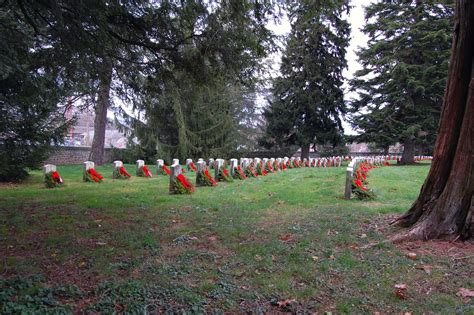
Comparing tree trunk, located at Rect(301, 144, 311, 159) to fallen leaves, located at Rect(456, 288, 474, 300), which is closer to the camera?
fallen leaves, located at Rect(456, 288, 474, 300)

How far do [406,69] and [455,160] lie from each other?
73.4 ft

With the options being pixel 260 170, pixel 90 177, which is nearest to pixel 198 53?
pixel 90 177

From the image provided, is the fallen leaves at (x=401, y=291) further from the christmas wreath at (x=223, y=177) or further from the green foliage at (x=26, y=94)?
the christmas wreath at (x=223, y=177)

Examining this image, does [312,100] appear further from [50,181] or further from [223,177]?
[50,181]

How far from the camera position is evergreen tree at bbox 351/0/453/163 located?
25.1 meters

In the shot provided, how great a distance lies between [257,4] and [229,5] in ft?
1.64

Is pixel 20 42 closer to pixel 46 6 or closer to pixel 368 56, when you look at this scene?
pixel 46 6

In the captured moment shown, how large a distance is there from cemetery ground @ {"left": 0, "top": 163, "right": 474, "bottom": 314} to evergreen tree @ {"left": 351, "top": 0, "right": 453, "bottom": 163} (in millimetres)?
21247

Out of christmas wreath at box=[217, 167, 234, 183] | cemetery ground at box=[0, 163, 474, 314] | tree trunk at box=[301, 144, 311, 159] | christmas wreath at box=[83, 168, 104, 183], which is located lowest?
cemetery ground at box=[0, 163, 474, 314]

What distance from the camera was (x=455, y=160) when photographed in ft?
16.5

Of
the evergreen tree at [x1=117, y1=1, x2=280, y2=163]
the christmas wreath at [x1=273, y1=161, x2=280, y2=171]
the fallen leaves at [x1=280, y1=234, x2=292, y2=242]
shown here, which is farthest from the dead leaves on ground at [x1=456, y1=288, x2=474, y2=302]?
the christmas wreath at [x1=273, y1=161, x2=280, y2=171]

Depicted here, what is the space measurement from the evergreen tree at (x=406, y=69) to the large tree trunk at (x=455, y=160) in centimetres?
2147

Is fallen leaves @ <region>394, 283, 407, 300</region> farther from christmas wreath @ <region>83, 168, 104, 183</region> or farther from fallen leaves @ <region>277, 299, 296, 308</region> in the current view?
christmas wreath @ <region>83, 168, 104, 183</region>

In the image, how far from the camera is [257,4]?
620 centimetres
